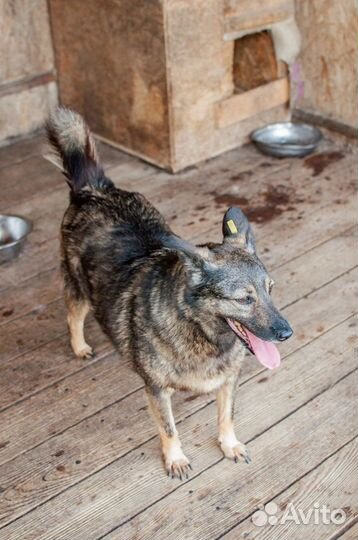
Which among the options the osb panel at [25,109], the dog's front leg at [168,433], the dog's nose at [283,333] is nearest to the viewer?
the dog's nose at [283,333]

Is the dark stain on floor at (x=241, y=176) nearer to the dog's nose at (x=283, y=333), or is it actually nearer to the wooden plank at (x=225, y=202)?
the wooden plank at (x=225, y=202)

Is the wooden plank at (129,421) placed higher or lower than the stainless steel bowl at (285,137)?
lower

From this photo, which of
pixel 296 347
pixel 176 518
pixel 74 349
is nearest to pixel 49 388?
pixel 74 349

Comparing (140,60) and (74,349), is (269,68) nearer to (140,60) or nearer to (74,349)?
(140,60)

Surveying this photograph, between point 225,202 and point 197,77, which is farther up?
point 197,77

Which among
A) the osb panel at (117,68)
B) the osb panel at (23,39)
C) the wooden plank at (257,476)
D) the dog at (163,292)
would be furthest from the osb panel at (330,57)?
the wooden plank at (257,476)

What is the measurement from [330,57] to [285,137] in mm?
626

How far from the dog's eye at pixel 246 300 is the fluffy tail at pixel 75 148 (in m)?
1.07

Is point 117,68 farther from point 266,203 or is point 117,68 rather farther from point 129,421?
point 129,421

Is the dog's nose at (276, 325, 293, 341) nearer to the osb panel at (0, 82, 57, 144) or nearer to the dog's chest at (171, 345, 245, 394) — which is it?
the dog's chest at (171, 345, 245, 394)

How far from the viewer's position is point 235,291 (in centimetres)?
236

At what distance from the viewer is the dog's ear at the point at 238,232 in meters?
2.53

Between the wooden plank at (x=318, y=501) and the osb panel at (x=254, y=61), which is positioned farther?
the osb panel at (x=254, y=61)
